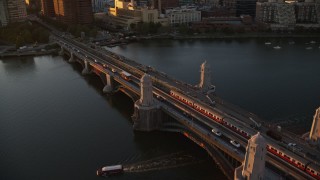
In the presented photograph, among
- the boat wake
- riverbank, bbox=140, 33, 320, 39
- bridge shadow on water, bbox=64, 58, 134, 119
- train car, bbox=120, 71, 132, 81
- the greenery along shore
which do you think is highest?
the greenery along shore

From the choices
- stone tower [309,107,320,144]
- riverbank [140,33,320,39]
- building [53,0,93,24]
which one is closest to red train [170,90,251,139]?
stone tower [309,107,320,144]

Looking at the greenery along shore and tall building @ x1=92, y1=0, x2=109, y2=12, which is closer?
the greenery along shore

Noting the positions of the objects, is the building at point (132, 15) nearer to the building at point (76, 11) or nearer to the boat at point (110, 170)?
the building at point (76, 11)

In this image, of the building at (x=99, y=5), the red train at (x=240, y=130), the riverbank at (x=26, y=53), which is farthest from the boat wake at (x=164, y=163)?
the building at (x=99, y=5)

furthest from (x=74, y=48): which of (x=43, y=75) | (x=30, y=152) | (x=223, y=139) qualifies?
(x=223, y=139)

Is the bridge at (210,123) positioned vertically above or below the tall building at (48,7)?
→ below

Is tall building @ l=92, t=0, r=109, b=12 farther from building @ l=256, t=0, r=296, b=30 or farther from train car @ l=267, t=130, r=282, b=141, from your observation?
train car @ l=267, t=130, r=282, b=141

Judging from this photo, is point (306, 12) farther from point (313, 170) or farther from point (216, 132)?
point (313, 170)

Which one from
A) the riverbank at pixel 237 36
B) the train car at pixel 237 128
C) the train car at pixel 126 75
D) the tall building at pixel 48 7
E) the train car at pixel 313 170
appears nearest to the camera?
the train car at pixel 313 170
